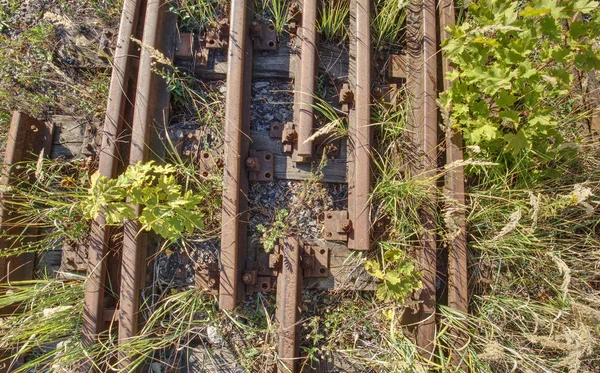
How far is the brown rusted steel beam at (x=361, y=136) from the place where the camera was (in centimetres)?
294

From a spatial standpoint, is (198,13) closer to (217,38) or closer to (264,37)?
(217,38)

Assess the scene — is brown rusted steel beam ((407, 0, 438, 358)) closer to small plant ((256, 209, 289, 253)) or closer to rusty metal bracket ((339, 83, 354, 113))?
rusty metal bracket ((339, 83, 354, 113))

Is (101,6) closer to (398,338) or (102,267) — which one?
(102,267)

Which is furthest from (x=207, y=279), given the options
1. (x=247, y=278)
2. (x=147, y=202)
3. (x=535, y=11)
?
(x=535, y=11)

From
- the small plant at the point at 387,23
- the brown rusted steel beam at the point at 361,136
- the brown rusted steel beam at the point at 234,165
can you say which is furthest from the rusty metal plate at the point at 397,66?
the brown rusted steel beam at the point at 234,165

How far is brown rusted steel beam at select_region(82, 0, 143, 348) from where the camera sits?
2920mm

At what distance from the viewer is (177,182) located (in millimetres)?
3150

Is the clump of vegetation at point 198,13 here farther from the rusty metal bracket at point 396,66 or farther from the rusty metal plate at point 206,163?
the rusty metal bracket at point 396,66

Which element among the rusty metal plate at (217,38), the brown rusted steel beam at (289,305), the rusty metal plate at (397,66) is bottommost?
the brown rusted steel beam at (289,305)

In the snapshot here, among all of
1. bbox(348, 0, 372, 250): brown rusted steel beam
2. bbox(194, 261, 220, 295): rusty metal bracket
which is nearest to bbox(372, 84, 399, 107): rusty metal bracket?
bbox(348, 0, 372, 250): brown rusted steel beam

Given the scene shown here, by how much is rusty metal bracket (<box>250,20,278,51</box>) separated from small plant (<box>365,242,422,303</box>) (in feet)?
5.85

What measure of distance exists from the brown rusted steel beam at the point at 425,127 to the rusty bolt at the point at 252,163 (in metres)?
1.19

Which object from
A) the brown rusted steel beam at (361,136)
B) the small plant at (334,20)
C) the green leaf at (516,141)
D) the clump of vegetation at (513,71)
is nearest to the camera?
the clump of vegetation at (513,71)

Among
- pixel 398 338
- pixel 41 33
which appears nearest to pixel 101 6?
pixel 41 33
